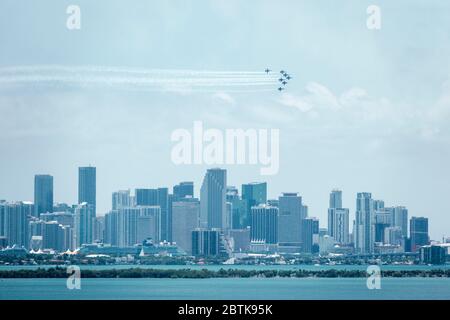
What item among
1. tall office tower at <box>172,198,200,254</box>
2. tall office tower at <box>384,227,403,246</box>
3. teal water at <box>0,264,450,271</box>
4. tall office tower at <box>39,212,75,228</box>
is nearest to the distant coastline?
teal water at <box>0,264,450,271</box>

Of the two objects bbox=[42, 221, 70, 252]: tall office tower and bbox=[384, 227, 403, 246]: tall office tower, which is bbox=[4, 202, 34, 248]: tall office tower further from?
bbox=[384, 227, 403, 246]: tall office tower

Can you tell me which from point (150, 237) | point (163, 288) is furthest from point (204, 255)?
point (163, 288)

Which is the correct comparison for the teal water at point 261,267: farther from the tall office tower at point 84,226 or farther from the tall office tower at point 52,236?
the tall office tower at point 52,236

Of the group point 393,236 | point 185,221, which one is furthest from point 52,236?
point 393,236
